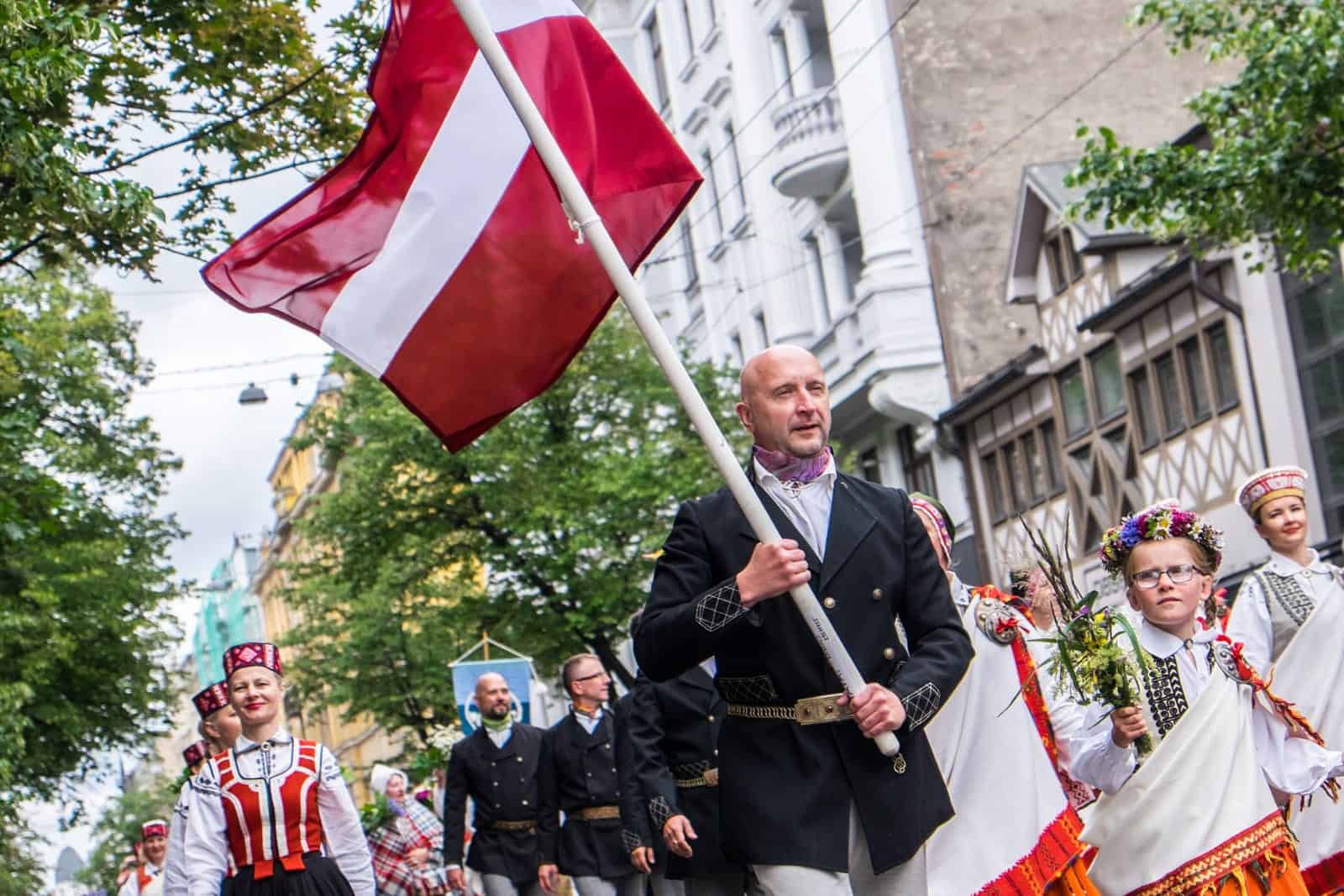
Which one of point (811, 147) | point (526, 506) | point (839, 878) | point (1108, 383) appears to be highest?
point (811, 147)

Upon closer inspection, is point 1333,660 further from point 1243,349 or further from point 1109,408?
point 1109,408

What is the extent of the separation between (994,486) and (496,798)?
23446 mm

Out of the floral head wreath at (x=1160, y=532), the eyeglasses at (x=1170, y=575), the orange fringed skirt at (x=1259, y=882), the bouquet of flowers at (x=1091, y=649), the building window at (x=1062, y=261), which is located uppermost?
the building window at (x=1062, y=261)

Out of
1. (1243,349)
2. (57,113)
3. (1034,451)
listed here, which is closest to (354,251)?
(57,113)

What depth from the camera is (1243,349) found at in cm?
2777

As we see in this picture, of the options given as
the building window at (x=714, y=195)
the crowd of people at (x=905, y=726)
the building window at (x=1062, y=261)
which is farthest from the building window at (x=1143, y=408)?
the crowd of people at (x=905, y=726)

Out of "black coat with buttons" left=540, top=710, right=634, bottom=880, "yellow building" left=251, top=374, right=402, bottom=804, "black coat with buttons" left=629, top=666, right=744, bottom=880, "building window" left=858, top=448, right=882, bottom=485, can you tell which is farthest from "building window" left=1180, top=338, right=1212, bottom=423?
"yellow building" left=251, top=374, right=402, bottom=804

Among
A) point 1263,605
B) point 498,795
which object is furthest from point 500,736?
point 1263,605

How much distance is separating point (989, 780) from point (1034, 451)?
28.1 metres

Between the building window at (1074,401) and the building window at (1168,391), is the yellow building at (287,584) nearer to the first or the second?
the building window at (1074,401)

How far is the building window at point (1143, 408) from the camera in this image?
3080cm

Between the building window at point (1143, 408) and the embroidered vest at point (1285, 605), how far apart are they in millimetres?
21941

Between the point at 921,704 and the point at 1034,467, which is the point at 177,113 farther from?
the point at 1034,467

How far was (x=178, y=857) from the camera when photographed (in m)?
8.77
